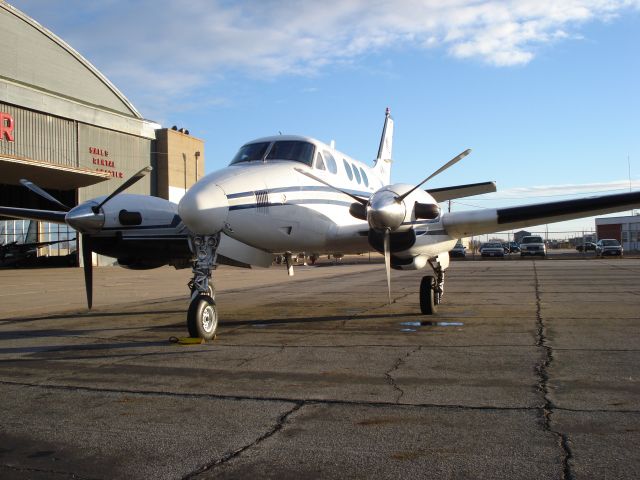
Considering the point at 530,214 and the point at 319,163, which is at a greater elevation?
the point at 319,163

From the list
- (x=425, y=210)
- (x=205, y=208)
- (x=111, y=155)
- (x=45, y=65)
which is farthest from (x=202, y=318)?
(x=45, y=65)

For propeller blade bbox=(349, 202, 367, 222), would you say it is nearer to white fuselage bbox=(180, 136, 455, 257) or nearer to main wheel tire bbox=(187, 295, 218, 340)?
white fuselage bbox=(180, 136, 455, 257)

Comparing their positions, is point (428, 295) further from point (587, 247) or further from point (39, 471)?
point (587, 247)

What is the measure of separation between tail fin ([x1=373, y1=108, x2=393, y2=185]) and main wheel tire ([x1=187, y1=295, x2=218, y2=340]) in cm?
1089

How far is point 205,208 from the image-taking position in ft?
27.1

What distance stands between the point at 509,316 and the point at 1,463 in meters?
9.49

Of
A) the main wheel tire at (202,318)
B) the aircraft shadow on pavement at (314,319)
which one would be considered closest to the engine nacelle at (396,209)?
the aircraft shadow on pavement at (314,319)

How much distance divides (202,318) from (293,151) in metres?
3.63

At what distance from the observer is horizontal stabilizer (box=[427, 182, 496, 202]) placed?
1355 centimetres

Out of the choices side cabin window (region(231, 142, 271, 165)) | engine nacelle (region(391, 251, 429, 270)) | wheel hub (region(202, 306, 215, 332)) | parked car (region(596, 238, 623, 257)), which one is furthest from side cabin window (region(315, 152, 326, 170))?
parked car (region(596, 238, 623, 257))

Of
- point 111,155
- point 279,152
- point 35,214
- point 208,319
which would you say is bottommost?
point 208,319

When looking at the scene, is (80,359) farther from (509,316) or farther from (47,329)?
(509,316)

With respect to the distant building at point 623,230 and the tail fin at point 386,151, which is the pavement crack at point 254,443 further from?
the distant building at point 623,230

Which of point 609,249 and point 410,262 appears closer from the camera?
point 410,262
